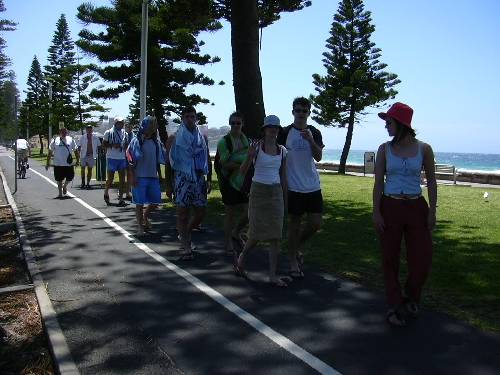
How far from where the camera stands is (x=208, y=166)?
7301 mm

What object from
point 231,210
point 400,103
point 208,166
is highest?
point 400,103

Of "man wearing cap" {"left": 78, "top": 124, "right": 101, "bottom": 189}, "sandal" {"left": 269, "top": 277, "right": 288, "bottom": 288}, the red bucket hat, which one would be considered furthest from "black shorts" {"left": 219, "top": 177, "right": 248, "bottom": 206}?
"man wearing cap" {"left": 78, "top": 124, "right": 101, "bottom": 189}

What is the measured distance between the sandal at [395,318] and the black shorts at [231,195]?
2858mm

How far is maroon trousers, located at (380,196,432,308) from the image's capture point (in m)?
4.52

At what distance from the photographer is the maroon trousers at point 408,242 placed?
4520 mm

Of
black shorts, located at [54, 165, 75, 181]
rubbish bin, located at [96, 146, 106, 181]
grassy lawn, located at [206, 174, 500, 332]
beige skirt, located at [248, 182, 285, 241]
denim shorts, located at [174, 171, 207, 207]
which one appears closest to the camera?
grassy lawn, located at [206, 174, 500, 332]

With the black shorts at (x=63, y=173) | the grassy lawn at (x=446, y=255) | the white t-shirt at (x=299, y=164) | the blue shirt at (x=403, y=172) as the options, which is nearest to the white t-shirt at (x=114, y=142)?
the black shorts at (x=63, y=173)

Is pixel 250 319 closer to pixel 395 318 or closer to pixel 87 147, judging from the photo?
pixel 395 318

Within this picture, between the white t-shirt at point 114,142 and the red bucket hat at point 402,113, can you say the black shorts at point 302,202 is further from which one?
the white t-shirt at point 114,142

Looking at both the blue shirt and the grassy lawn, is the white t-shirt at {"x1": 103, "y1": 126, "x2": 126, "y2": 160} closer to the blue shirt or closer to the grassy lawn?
the grassy lawn

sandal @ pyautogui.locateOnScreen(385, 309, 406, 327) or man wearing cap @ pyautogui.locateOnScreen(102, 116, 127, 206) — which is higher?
man wearing cap @ pyautogui.locateOnScreen(102, 116, 127, 206)

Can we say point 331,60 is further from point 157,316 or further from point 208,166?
point 157,316

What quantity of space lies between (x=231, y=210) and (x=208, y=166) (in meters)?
0.72

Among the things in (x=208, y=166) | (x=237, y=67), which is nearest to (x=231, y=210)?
(x=208, y=166)
